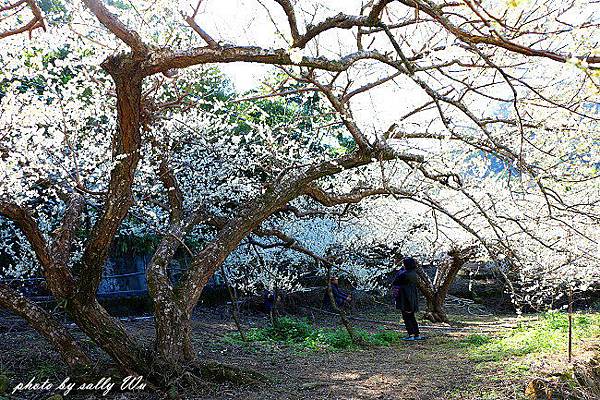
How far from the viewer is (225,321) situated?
443 inches

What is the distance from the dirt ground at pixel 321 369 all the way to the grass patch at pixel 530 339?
33 cm

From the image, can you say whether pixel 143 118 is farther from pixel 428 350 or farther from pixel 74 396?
pixel 428 350

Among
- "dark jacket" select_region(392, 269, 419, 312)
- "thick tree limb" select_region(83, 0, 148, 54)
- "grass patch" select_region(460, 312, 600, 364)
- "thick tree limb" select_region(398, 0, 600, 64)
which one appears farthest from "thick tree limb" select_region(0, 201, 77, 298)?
"dark jacket" select_region(392, 269, 419, 312)

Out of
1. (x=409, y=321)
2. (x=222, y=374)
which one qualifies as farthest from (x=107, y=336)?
(x=409, y=321)

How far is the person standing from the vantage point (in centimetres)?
937

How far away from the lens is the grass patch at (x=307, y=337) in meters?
8.56

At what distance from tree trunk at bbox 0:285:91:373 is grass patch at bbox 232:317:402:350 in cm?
385

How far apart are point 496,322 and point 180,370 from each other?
9.37 m

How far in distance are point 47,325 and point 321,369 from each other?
3.34 meters

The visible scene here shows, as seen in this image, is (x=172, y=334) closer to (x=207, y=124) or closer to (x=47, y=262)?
(x=47, y=262)

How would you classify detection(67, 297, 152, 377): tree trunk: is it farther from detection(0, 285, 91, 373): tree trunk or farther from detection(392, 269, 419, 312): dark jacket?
detection(392, 269, 419, 312): dark jacket

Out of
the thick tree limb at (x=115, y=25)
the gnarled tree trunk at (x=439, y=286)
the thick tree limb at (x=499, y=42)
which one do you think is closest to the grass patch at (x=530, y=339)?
the gnarled tree trunk at (x=439, y=286)

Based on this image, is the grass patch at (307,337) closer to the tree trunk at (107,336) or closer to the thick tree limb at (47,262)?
the tree trunk at (107,336)

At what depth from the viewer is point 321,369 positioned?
267 inches
